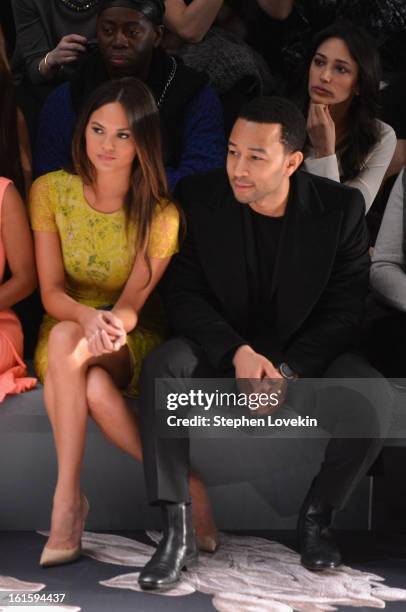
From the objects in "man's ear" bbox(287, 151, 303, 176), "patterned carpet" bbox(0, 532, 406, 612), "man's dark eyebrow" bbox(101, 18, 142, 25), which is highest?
A: "man's dark eyebrow" bbox(101, 18, 142, 25)

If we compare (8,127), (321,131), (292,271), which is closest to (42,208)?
(8,127)

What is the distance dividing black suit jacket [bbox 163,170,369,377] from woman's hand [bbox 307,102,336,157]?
424 millimetres

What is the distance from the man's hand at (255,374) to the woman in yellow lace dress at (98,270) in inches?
10.5

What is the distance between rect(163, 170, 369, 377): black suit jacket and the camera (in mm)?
2643

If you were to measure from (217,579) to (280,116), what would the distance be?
1.07m

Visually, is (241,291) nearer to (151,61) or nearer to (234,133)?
(234,133)

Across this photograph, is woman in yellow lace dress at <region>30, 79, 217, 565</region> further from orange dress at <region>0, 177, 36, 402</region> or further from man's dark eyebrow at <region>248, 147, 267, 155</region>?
→ man's dark eyebrow at <region>248, 147, 267, 155</region>

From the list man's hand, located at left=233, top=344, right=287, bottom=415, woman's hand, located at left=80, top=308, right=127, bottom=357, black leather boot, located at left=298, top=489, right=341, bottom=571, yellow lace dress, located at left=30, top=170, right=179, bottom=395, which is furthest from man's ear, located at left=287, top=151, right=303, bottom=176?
black leather boot, located at left=298, top=489, right=341, bottom=571

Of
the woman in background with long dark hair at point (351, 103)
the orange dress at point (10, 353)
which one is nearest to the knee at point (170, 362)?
the orange dress at point (10, 353)

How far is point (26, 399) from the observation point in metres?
2.67

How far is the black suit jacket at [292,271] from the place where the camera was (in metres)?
2.64

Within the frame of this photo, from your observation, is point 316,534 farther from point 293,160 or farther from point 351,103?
point 351,103

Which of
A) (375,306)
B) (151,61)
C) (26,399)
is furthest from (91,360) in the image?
(151,61)

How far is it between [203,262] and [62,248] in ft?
1.17
